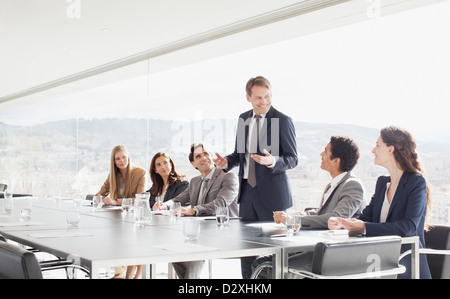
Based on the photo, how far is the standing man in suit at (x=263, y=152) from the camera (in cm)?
335

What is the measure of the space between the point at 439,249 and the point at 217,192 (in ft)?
5.75

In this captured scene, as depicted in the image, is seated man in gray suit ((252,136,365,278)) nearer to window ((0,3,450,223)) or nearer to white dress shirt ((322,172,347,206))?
white dress shirt ((322,172,347,206))

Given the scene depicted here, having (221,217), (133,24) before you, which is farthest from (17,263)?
(133,24)

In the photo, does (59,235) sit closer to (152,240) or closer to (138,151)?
(152,240)

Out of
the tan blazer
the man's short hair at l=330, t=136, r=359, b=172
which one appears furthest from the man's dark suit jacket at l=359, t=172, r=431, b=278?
the tan blazer

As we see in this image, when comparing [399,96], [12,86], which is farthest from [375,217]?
[12,86]

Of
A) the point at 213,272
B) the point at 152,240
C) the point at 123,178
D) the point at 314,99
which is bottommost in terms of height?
the point at 213,272

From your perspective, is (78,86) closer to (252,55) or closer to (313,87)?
(252,55)

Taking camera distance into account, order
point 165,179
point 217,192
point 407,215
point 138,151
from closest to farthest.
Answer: point 407,215, point 217,192, point 165,179, point 138,151

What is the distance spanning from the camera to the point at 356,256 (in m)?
2.02

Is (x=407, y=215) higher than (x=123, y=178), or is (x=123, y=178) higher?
(x=123, y=178)

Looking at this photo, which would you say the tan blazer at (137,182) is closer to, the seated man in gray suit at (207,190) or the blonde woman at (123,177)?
the blonde woman at (123,177)

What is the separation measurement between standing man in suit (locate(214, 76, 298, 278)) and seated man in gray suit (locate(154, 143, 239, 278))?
1.25 ft

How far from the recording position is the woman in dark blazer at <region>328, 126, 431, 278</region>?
2469 mm
